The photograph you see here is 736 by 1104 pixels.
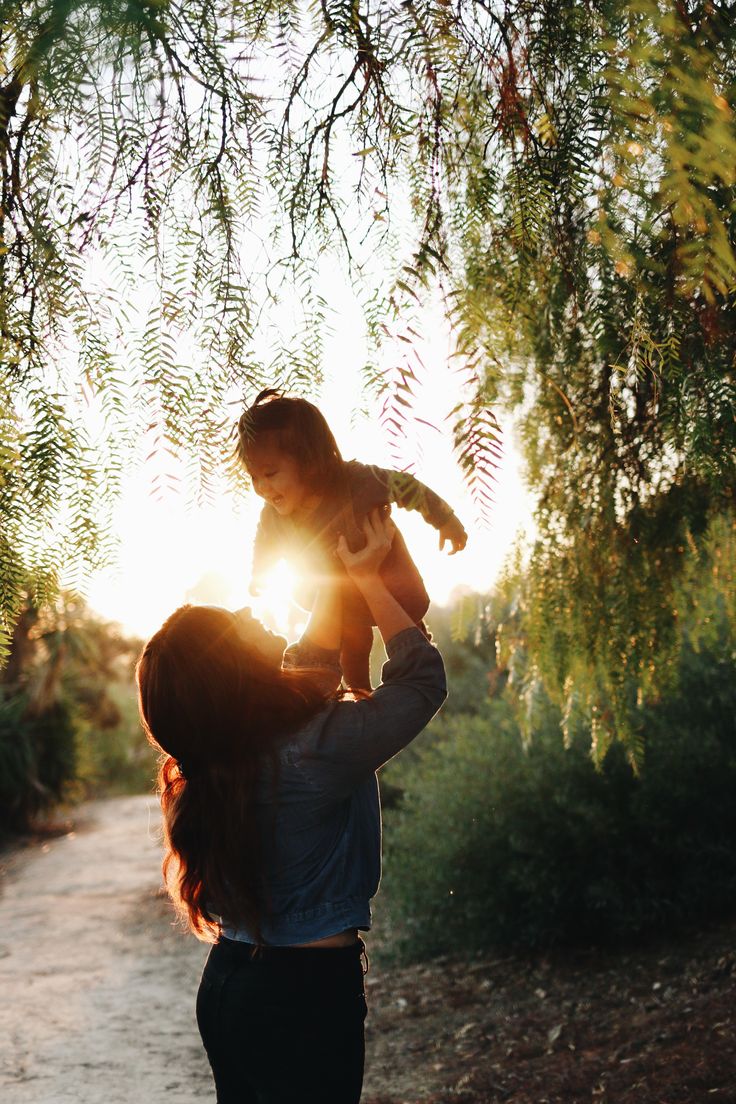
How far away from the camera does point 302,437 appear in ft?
7.60

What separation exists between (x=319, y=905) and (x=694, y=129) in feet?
5.04

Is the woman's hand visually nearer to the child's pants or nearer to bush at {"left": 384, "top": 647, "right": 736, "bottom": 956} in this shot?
the child's pants

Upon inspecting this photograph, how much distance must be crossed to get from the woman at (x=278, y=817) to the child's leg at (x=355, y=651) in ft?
1.47

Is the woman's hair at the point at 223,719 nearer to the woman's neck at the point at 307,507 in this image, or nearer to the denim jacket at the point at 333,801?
the denim jacket at the point at 333,801

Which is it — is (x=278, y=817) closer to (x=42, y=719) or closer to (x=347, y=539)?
(x=347, y=539)

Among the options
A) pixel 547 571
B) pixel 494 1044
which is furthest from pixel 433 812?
pixel 547 571

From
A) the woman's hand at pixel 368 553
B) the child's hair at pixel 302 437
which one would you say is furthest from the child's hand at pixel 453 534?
the child's hair at pixel 302 437

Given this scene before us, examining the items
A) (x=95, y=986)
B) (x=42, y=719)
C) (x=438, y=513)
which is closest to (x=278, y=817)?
(x=438, y=513)

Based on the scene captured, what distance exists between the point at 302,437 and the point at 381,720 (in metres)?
0.72

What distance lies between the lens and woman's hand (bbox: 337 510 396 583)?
6.88 ft

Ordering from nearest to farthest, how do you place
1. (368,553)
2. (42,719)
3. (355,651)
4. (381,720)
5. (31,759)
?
(381,720) → (368,553) → (355,651) → (31,759) → (42,719)

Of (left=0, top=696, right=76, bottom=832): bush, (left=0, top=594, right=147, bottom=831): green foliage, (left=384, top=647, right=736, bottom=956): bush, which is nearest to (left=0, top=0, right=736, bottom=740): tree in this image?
(left=384, top=647, right=736, bottom=956): bush

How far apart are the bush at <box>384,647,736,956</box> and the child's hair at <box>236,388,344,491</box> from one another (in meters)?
3.88

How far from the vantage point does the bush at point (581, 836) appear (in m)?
6.20
